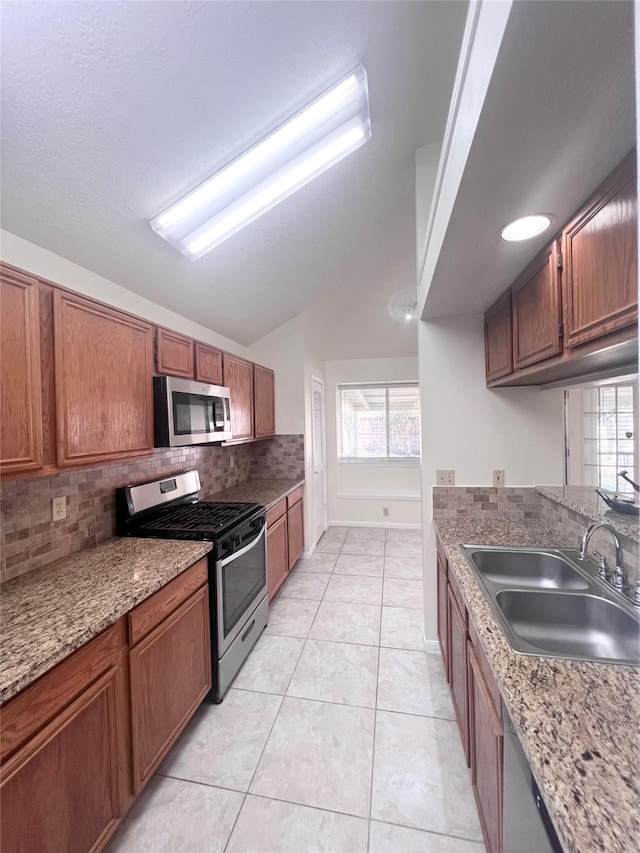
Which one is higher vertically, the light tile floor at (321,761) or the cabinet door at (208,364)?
the cabinet door at (208,364)

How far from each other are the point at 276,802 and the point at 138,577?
40.9 inches

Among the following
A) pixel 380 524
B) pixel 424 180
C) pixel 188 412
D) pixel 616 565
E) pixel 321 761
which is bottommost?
pixel 321 761

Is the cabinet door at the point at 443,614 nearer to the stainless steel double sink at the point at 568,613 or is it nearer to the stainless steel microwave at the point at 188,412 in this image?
the stainless steel double sink at the point at 568,613

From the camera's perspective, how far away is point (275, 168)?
175 cm

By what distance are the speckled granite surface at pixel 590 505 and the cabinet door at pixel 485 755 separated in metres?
0.70

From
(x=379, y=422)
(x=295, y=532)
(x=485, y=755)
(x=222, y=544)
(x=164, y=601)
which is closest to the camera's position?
(x=485, y=755)

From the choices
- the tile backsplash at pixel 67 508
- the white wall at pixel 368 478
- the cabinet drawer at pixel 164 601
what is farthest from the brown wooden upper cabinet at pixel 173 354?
the white wall at pixel 368 478

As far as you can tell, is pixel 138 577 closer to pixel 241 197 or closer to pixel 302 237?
pixel 241 197

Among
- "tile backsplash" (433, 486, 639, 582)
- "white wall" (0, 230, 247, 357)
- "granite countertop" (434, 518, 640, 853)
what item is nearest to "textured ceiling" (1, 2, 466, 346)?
"white wall" (0, 230, 247, 357)

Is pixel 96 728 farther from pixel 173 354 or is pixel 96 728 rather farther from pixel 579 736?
pixel 173 354

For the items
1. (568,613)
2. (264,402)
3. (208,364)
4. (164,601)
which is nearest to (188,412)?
(208,364)

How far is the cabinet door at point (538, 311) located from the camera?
47.4 inches

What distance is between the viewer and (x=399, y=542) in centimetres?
418

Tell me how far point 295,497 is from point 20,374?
8.26 feet
